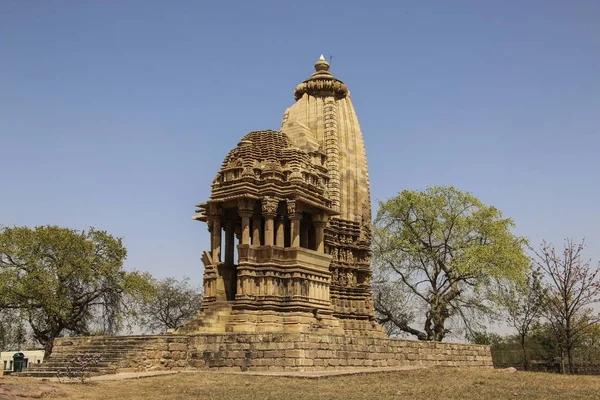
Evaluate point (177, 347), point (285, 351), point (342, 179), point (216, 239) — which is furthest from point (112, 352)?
point (342, 179)

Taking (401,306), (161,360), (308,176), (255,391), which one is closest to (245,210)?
(308,176)

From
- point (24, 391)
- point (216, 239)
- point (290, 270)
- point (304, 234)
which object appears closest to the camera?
point (24, 391)

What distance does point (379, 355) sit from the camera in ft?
70.8

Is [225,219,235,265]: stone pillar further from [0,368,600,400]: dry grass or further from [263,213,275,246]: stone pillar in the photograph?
[0,368,600,400]: dry grass

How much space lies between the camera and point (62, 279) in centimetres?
3250

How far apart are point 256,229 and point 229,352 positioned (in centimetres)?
637

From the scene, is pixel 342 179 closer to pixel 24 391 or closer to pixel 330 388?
pixel 330 388

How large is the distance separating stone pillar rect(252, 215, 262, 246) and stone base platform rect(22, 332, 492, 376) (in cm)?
525

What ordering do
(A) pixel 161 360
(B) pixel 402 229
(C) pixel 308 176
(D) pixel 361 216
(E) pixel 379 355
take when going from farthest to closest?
(B) pixel 402 229 → (D) pixel 361 216 → (C) pixel 308 176 → (E) pixel 379 355 → (A) pixel 161 360

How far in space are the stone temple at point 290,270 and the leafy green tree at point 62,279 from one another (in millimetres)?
9881

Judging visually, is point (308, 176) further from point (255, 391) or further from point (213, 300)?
point (255, 391)

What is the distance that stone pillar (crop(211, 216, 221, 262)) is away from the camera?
81.4 feet

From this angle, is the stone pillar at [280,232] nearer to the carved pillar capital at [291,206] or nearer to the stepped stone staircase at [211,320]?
the carved pillar capital at [291,206]

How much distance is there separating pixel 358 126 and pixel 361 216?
4.70 metres
